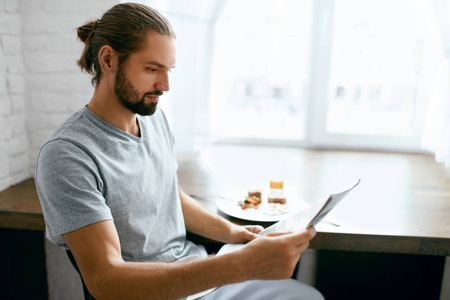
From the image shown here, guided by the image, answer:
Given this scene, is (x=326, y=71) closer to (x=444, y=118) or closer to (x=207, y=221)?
(x=444, y=118)

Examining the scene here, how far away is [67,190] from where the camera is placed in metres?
0.85

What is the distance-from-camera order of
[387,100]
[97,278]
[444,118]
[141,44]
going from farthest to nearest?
[387,100], [444,118], [141,44], [97,278]

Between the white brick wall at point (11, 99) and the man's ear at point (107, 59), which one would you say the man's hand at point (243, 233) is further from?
the white brick wall at point (11, 99)

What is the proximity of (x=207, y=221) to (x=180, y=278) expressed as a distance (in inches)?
14.5

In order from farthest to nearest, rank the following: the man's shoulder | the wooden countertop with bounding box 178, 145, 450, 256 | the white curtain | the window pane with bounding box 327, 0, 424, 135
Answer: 1. the window pane with bounding box 327, 0, 424, 135
2. the white curtain
3. the wooden countertop with bounding box 178, 145, 450, 256
4. the man's shoulder

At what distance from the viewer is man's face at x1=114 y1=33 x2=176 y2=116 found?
1.02 m

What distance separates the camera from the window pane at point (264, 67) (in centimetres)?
210

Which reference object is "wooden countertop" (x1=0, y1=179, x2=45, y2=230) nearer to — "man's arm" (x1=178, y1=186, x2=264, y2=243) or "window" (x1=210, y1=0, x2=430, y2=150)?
"man's arm" (x1=178, y1=186, x2=264, y2=243)

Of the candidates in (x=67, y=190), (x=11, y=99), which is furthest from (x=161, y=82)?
(x=11, y=99)

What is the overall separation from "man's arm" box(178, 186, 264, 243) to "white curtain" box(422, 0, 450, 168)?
1.06 m

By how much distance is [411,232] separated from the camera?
44.6 inches

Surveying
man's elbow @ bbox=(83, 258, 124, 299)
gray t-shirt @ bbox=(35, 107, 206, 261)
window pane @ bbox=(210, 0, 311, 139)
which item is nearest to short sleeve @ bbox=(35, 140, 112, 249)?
gray t-shirt @ bbox=(35, 107, 206, 261)

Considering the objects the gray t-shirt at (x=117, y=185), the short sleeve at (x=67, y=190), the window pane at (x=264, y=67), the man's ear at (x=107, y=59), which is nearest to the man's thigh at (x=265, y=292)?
the gray t-shirt at (x=117, y=185)

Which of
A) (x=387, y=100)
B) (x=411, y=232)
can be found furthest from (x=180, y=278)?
(x=387, y=100)
